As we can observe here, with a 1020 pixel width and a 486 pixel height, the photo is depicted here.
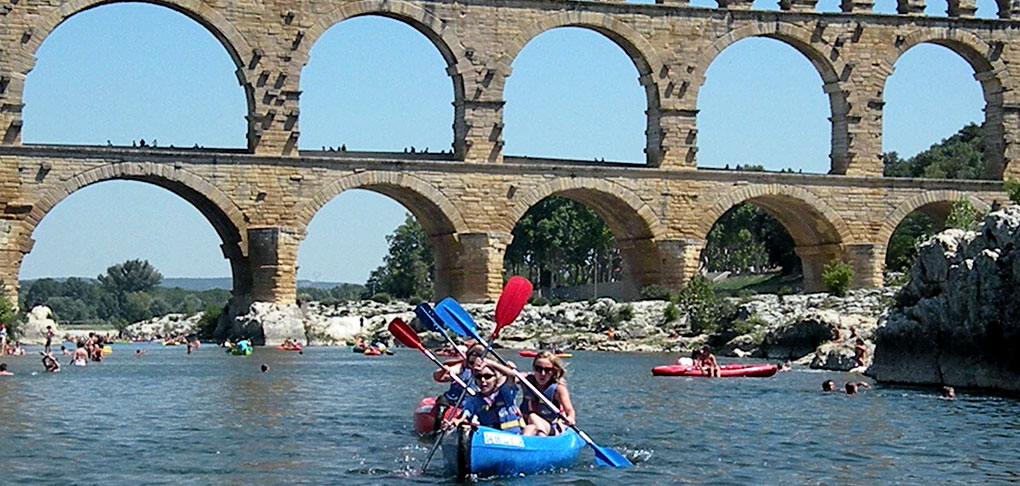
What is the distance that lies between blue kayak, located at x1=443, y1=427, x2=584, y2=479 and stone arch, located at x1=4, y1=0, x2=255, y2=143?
32657mm

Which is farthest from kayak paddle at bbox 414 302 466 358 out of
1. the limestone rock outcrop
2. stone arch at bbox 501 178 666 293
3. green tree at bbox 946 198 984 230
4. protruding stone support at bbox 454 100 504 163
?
protruding stone support at bbox 454 100 504 163

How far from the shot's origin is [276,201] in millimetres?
50031

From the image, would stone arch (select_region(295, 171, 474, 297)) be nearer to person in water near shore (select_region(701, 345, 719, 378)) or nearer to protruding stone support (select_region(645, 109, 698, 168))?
protruding stone support (select_region(645, 109, 698, 168))

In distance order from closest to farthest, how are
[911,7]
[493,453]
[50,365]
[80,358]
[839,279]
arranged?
[493,453] < [50,365] < [80,358] < [839,279] < [911,7]

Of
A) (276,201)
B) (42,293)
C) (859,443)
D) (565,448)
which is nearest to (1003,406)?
(859,443)

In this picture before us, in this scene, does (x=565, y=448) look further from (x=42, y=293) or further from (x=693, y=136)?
(x=42, y=293)

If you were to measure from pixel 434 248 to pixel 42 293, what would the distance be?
130 metres

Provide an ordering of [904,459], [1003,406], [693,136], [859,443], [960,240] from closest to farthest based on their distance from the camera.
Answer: [904,459]
[859,443]
[1003,406]
[960,240]
[693,136]

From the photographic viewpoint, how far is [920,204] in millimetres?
56812

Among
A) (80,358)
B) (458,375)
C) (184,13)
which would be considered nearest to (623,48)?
(184,13)

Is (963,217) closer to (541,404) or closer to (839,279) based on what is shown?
(839,279)

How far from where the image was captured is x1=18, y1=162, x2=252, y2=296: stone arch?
1876 inches

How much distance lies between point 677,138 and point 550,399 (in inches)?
1394

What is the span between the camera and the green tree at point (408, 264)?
95.7m
